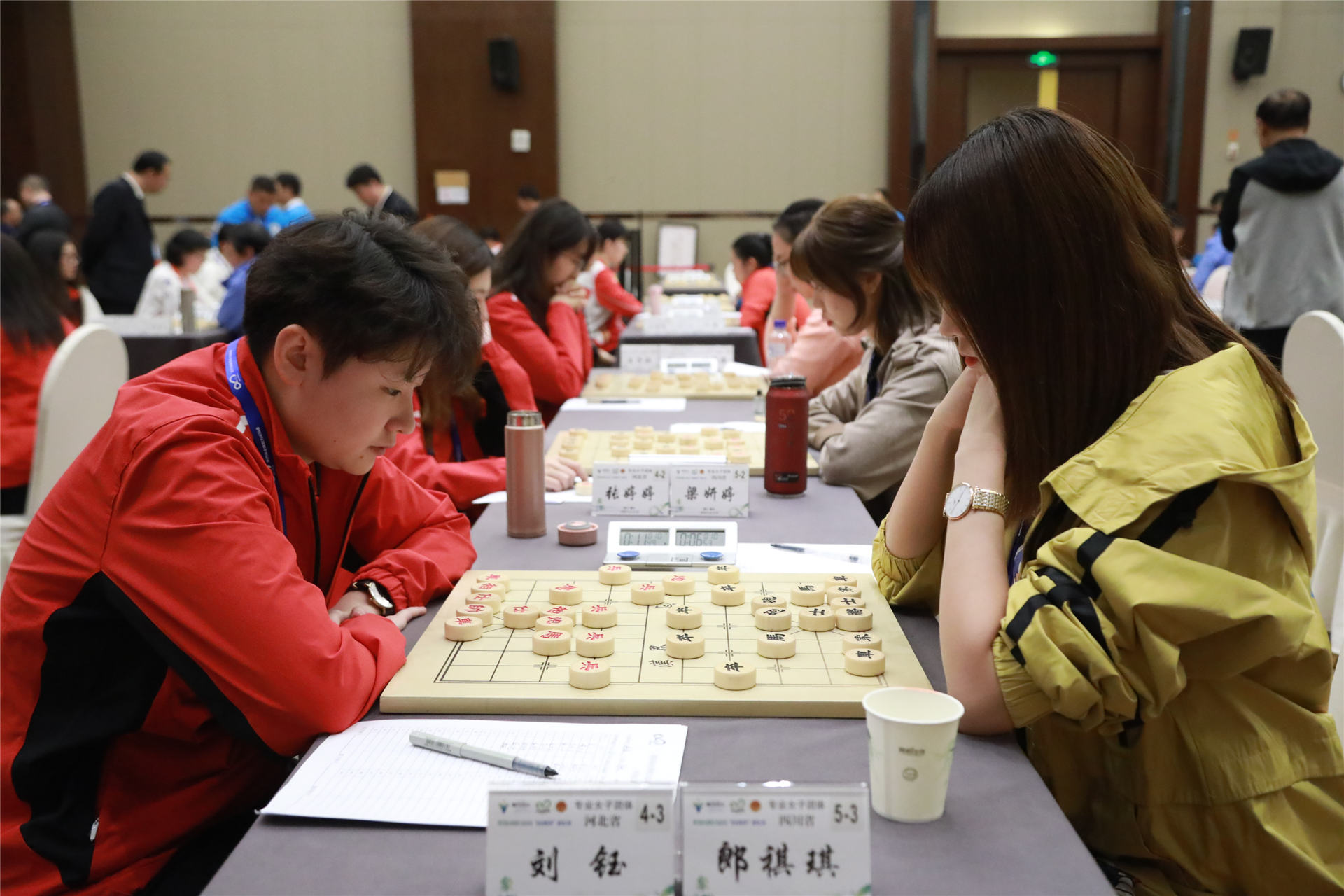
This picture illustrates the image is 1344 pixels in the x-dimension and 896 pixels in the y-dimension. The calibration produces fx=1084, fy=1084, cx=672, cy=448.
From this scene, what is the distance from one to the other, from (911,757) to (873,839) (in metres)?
0.07

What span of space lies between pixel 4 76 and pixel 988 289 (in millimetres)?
9641

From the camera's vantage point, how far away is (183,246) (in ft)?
21.0

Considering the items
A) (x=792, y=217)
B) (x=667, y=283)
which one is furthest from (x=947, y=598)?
(x=667, y=283)

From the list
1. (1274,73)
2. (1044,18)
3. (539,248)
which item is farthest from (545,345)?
(1274,73)

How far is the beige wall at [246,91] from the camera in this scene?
847 cm

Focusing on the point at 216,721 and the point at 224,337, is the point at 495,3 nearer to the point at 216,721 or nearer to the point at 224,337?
the point at 224,337

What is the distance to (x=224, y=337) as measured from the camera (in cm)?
484

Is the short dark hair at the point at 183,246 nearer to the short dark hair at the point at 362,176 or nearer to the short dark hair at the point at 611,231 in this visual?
the short dark hair at the point at 362,176

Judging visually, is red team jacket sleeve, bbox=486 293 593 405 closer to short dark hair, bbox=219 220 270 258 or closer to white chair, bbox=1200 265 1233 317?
short dark hair, bbox=219 220 270 258

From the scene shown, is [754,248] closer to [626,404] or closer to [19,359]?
[626,404]

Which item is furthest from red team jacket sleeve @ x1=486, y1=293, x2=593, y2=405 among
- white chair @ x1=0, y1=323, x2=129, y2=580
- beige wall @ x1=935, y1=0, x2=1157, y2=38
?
beige wall @ x1=935, y1=0, x2=1157, y2=38

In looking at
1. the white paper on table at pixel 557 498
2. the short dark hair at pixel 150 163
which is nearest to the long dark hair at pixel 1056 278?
the white paper on table at pixel 557 498

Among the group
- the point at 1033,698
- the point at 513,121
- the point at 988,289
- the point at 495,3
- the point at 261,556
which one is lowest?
the point at 1033,698

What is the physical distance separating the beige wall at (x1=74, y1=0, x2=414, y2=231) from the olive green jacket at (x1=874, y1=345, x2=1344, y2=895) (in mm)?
8266
